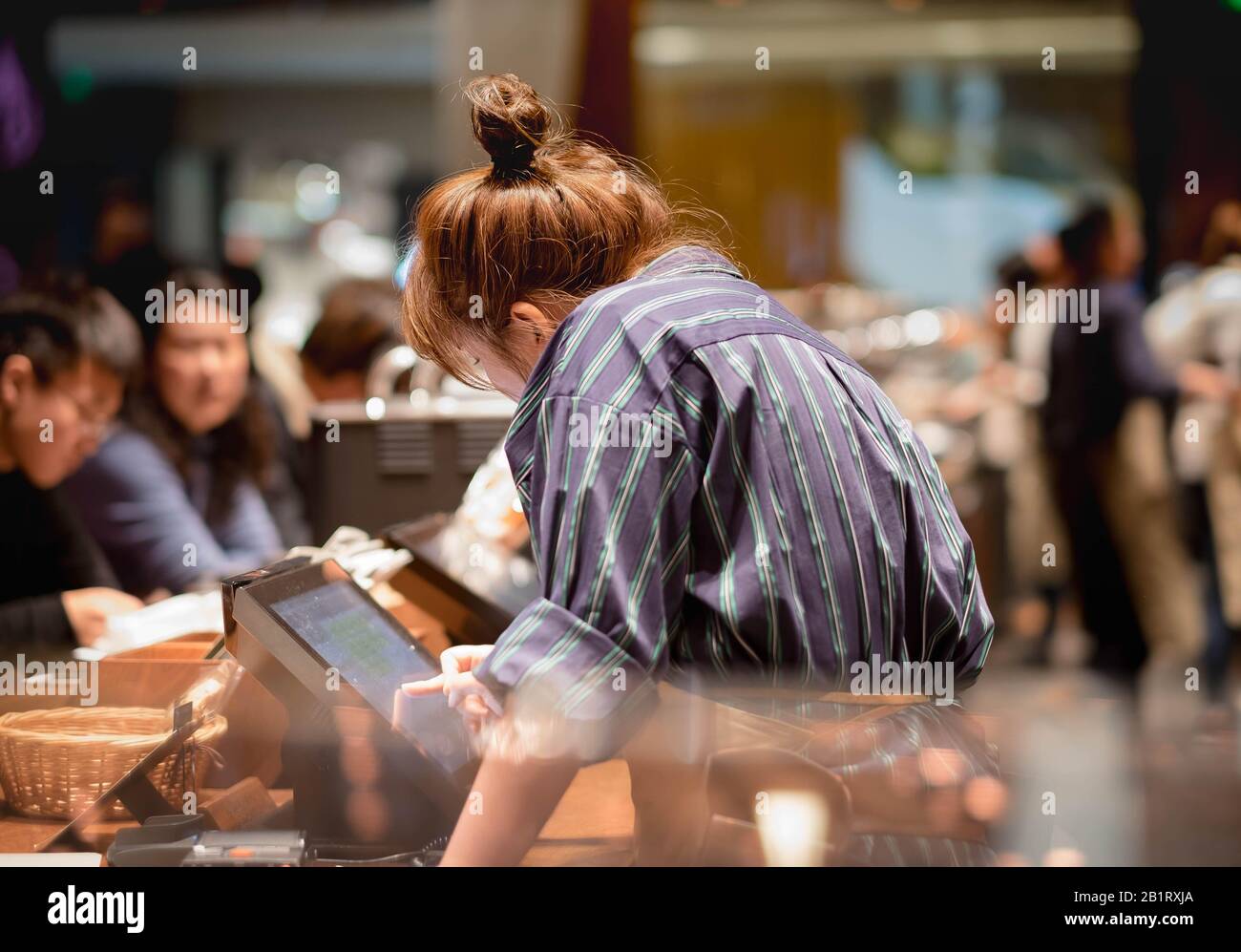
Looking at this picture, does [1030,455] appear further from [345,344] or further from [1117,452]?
[345,344]

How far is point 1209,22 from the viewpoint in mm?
5965

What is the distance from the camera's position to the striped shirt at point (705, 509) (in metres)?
1.02

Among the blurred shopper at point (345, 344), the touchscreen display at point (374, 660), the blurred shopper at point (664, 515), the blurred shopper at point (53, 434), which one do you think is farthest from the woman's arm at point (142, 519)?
the blurred shopper at point (664, 515)

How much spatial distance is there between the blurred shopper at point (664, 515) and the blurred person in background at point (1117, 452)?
349 centimetres

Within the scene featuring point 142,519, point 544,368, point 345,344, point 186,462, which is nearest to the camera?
point 544,368

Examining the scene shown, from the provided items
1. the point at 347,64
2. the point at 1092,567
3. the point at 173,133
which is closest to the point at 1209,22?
the point at 1092,567

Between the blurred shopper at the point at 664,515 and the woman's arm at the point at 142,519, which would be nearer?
the blurred shopper at the point at 664,515

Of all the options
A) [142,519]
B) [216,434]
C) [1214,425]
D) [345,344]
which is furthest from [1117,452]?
[142,519]

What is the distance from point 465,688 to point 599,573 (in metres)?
0.18

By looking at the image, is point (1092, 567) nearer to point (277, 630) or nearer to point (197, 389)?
point (197, 389)

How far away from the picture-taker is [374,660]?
1.33 metres

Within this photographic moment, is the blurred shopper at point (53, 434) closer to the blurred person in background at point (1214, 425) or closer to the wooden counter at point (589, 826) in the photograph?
the wooden counter at point (589, 826)

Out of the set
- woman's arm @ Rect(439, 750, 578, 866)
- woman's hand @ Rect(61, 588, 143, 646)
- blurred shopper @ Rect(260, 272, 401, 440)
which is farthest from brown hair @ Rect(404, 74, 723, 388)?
blurred shopper @ Rect(260, 272, 401, 440)

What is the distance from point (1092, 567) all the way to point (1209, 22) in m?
2.89
